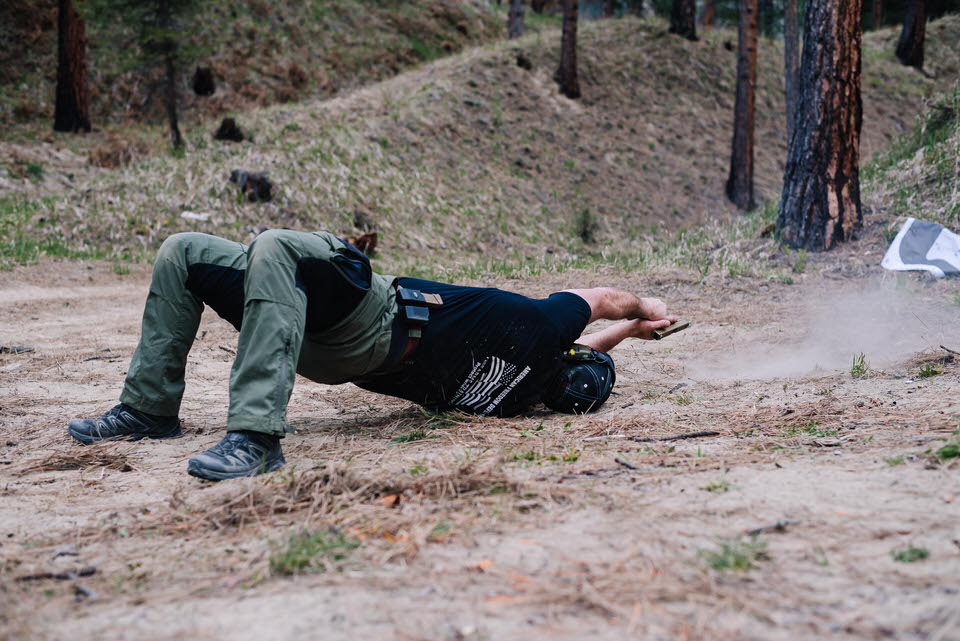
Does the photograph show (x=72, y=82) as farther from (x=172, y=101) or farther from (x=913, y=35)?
(x=913, y=35)

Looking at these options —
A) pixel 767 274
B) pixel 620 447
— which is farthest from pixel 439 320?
pixel 767 274

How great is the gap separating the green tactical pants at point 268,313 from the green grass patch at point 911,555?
78.6 inches

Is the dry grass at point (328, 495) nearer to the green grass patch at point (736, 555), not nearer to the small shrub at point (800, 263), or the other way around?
the green grass patch at point (736, 555)

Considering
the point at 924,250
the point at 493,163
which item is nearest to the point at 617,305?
the point at 924,250

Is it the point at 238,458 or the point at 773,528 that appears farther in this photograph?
the point at 238,458

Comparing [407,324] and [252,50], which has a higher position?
[252,50]

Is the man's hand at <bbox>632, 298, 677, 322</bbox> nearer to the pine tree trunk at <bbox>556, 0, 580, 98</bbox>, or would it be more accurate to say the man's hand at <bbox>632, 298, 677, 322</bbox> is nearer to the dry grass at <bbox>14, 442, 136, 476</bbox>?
the dry grass at <bbox>14, 442, 136, 476</bbox>

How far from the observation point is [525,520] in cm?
228

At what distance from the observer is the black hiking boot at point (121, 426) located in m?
3.45

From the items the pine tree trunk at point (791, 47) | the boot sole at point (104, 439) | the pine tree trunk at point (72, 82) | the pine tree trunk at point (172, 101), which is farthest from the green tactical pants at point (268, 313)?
the pine tree trunk at point (72, 82)

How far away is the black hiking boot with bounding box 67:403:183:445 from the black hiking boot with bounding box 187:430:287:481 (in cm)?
64

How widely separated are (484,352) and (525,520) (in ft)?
4.64

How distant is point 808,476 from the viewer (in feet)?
8.35

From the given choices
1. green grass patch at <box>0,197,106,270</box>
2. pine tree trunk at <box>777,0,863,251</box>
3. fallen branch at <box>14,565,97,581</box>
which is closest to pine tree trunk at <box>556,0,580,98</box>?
pine tree trunk at <box>777,0,863,251</box>
